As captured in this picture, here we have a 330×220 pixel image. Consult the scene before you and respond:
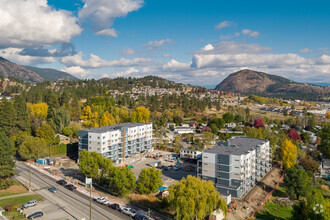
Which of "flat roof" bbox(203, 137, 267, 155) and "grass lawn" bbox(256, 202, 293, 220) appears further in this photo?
"flat roof" bbox(203, 137, 267, 155)

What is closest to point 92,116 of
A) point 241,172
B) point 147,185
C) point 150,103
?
point 150,103

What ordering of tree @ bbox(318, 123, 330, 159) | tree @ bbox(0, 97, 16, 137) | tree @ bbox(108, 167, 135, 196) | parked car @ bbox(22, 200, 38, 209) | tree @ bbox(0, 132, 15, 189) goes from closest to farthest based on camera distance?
parked car @ bbox(22, 200, 38, 209)
tree @ bbox(108, 167, 135, 196)
tree @ bbox(0, 132, 15, 189)
tree @ bbox(0, 97, 16, 137)
tree @ bbox(318, 123, 330, 159)

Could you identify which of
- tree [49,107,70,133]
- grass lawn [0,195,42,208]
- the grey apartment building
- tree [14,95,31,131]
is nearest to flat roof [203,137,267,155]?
the grey apartment building

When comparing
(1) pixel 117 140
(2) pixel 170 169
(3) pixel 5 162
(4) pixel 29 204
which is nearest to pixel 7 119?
(3) pixel 5 162

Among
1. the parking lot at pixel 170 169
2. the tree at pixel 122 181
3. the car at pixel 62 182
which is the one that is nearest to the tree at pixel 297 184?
the parking lot at pixel 170 169

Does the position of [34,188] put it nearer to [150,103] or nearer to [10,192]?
[10,192]

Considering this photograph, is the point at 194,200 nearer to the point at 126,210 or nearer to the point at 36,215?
the point at 126,210

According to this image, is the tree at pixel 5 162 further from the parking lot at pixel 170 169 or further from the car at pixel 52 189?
the parking lot at pixel 170 169

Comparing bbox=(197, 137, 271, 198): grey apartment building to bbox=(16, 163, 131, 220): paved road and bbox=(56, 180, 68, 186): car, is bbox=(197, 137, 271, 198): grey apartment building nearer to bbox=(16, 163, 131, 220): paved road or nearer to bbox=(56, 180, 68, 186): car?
bbox=(16, 163, 131, 220): paved road
